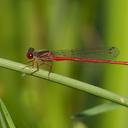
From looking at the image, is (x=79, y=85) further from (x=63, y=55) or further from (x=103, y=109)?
(x=63, y=55)

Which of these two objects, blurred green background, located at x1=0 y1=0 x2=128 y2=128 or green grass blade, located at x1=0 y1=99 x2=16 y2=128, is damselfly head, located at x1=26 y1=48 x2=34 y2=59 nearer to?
blurred green background, located at x1=0 y1=0 x2=128 y2=128

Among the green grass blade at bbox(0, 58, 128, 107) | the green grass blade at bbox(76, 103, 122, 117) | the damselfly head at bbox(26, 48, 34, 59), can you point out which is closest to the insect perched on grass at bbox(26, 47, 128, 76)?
the damselfly head at bbox(26, 48, 34, 59)

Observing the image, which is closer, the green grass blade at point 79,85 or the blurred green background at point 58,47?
the green grass blade at point 79,85

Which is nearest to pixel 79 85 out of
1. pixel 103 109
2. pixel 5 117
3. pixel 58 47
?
pixel 5 117

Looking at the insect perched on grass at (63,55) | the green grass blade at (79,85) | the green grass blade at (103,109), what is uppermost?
the green grass blade at (79,85)

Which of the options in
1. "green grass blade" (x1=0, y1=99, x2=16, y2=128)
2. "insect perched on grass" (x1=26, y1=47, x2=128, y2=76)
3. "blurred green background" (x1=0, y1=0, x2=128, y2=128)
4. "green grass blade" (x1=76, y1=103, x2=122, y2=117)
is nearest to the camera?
"green grass blade" (x1=0, y1=99, x2=16, y2=128)

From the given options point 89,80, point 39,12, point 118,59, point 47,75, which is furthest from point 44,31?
point 47,75

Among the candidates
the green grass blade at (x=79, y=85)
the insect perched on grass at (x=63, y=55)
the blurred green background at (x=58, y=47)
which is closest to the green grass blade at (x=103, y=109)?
the blurred green background at (x=58, y=47)

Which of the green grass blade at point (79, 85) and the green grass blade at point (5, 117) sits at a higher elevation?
the green grass blade at point (79, 85)

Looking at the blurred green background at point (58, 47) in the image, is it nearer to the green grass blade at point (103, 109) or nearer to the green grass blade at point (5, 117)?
the green grass blade at point (103, 109)
